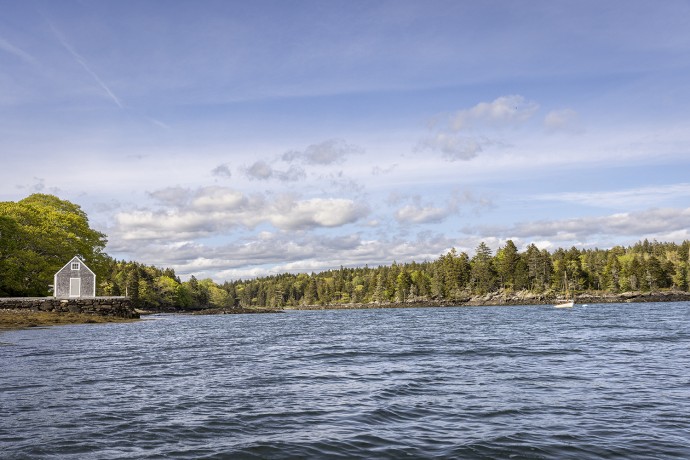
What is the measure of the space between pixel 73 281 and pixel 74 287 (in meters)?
0.88

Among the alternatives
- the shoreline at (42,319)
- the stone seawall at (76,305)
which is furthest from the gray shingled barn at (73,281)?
the shoreline at (42,319)

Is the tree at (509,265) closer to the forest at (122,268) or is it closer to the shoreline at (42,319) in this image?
the forest at (122,268)

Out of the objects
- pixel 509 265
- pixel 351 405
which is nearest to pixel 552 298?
pixel 509 265

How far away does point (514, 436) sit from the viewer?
12406 mm

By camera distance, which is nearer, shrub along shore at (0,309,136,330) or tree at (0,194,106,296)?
shrub along shore at (0,309,136,330)

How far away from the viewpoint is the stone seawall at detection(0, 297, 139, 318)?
229 ft

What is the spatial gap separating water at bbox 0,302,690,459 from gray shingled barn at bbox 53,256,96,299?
51.0 m

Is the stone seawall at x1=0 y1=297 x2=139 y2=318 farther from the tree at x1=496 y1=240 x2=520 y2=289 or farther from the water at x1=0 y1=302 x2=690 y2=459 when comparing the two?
the tree at x1=496 y1=240 x2=520 y2=289

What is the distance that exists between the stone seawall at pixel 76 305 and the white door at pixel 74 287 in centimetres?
162

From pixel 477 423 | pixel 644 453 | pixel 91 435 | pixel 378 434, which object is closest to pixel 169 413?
pixel 91 435

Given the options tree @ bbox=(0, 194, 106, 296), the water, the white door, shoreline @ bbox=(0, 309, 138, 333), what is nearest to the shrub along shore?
shoreline @ bbox=(0, 309, 138, 333)

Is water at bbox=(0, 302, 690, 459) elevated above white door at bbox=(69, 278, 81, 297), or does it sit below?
below

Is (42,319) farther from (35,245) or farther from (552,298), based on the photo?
(552,298)

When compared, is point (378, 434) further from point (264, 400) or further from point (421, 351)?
point (421, 351)
